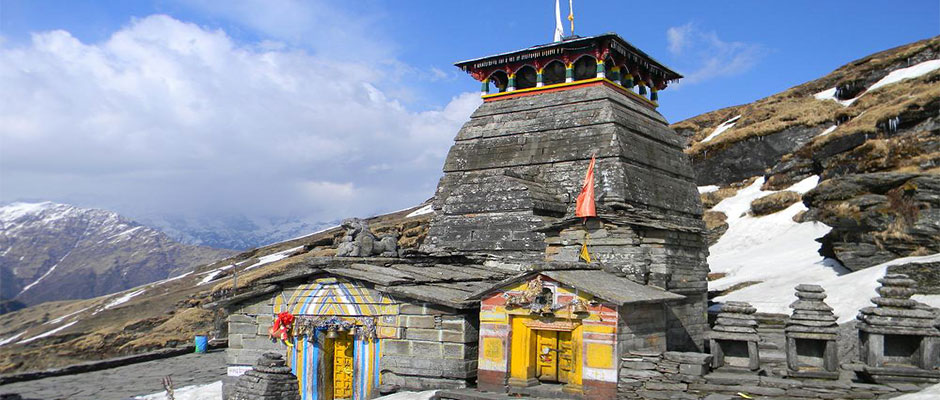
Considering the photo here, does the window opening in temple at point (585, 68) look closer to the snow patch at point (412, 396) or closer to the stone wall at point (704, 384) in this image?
the stone wall at point (704, 384)

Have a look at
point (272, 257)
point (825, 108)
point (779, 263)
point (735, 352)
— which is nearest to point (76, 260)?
point (272, 257)

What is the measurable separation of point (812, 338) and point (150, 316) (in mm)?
41804

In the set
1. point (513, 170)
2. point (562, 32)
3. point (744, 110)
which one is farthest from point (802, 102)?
point (513, 170)

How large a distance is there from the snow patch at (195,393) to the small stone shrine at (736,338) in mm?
12913

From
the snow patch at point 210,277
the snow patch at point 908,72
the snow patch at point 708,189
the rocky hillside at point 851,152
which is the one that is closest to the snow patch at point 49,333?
the snow patch at point 210,277

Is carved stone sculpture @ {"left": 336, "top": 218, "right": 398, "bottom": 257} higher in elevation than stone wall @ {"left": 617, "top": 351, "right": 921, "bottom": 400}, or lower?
higher

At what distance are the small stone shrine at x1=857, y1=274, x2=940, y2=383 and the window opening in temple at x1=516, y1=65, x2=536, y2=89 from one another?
1664 centimetres

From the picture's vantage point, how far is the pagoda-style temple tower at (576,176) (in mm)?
21438

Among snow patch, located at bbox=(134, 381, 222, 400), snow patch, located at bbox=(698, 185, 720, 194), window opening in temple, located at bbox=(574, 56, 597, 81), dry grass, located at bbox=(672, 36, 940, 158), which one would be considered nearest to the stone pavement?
snow patch, located at bbox=(134, 381, 222, 400)

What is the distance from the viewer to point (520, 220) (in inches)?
953

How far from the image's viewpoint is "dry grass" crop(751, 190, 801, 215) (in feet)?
152

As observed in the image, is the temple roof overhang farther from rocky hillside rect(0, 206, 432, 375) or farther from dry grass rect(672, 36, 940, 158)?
dry grass rect(672, 36, 940, 158)

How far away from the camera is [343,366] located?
19891mm

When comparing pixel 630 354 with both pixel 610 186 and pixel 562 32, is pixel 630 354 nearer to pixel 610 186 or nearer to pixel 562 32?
pixel 610 186
